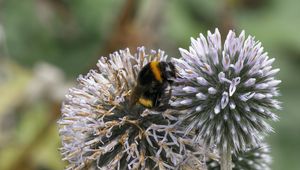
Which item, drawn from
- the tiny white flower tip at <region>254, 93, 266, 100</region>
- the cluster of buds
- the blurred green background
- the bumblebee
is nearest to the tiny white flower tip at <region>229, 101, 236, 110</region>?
the cluster of buds

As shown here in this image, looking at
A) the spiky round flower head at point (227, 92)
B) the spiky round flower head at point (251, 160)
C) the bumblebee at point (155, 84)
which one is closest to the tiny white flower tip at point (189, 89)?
the spiky round flower head at point (227, 92)

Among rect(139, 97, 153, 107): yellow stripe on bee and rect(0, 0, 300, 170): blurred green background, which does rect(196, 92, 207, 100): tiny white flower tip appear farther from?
rect(0, 0, 300, 170): blurred green background

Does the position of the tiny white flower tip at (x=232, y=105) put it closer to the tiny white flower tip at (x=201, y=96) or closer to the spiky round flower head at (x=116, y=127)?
the tiny white flower tip at (x=201, y=96)

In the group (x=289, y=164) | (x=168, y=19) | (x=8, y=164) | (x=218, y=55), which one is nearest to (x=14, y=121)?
(x=8, y=164)

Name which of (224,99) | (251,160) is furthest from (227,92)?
(251,160)

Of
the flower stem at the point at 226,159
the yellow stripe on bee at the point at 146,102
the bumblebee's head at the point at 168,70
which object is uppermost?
the bumblebee's head at the point at 168,70

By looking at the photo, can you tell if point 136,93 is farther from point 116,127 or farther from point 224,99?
point 224,99
